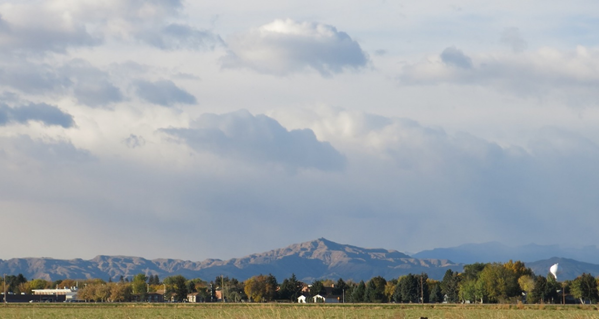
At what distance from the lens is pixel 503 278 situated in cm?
18538

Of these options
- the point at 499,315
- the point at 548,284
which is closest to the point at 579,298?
the point at 548,284

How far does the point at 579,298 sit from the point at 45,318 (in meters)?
147

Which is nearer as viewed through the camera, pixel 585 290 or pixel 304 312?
pixel 304 312

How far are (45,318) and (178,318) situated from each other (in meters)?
13.9

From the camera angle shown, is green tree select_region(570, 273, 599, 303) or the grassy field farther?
green tree select_region(570, 273, 599, 303)

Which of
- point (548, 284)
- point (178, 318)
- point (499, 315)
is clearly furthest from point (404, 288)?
point (499, 315)

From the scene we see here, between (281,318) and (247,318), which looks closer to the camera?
(247,318)

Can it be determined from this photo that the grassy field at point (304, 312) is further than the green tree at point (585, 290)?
No

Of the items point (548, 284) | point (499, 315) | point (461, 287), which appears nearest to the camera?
point (499, 315)

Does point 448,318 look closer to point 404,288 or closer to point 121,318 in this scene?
point 121,318

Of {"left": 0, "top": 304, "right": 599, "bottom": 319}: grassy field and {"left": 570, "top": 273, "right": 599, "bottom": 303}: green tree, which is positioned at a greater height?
{"left": 570, "top": 273, "right": 599, "bottom": 303}: green tree

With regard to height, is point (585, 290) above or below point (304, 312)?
above

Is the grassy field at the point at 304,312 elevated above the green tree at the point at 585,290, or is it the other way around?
the green tree at the point at 585,290

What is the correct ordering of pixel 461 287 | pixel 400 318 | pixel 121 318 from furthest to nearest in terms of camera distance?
pixel 461 287, pixel 121 318, pixel 400 318
